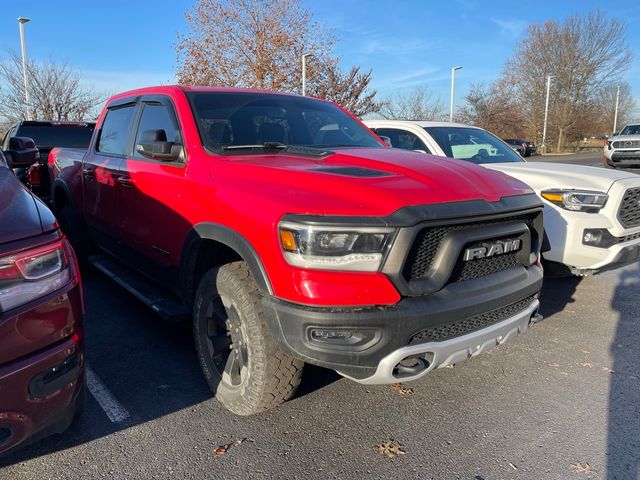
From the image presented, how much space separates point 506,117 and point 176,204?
143ft

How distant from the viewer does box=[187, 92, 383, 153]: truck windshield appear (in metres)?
3.35

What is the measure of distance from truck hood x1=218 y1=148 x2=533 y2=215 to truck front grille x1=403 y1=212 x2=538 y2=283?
140 mm

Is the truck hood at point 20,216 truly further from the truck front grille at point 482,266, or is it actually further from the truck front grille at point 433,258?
the truck front grille at point 482,266

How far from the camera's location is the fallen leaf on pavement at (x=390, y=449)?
2.55 metres

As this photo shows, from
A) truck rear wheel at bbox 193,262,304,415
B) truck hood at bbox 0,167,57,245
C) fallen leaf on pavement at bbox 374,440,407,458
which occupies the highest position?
truck hood at bbox 0,167,57,245

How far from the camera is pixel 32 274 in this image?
191 cm

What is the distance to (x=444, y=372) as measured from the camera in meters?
3.43

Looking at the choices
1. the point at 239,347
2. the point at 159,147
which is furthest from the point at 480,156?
the point at 239,347

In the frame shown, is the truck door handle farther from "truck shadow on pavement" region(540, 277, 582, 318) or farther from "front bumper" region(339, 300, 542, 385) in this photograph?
"truck shadow on pavement" region(540, 277, 582, 318)

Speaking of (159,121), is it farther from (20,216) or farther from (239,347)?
(239,347)

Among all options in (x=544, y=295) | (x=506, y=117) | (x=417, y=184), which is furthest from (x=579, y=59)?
(x=417, y=184)

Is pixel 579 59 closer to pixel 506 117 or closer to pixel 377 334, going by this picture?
pixel 506 117

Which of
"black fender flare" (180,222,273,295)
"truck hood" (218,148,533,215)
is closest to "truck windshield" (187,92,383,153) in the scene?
"truck hood" (218,148,533,215)

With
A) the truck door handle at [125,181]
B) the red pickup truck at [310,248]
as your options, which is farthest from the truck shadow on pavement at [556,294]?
the truck door handle at [125,181]
